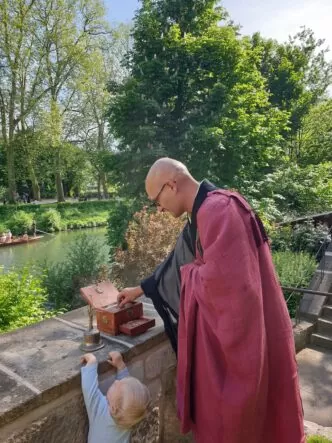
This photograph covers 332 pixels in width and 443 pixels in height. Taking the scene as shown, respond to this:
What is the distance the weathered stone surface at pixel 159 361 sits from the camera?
175cm

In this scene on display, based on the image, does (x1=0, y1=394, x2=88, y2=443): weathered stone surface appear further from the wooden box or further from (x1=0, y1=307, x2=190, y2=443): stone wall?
the wooden box

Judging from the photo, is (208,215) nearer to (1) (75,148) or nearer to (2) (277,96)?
(2) (277,96)

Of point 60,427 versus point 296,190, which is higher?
point 296,190

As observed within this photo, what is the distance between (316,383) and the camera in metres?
3.61

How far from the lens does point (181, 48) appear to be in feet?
30.7

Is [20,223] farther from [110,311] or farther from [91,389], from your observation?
[91,389]

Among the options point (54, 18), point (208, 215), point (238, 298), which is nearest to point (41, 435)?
point (238, 298)

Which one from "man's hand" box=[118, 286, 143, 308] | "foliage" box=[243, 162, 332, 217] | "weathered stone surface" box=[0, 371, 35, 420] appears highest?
"foliage" box=[243, 162, 332, 217]

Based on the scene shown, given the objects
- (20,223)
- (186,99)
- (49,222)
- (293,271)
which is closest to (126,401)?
(293,271)

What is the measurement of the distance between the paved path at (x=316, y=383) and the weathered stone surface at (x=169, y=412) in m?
1.66

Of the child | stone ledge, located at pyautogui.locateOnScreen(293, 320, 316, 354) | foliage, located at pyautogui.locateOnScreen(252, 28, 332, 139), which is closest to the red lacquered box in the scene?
the child

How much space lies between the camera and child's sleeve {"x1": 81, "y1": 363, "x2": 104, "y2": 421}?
4.45ft

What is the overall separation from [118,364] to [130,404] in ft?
0.54

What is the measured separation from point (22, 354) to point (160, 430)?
0.96 meters
